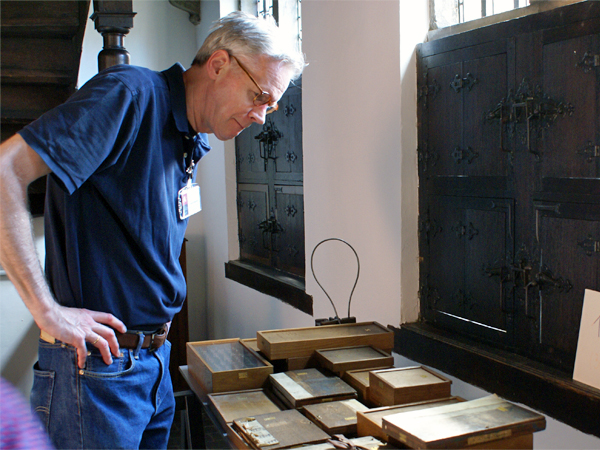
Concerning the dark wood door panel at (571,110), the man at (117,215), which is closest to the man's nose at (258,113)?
the man at (117,215)

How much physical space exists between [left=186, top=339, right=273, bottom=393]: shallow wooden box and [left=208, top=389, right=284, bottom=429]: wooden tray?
0.09ft

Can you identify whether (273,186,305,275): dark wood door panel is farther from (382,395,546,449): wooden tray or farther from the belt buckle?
(382,395,546,449): wooden tray

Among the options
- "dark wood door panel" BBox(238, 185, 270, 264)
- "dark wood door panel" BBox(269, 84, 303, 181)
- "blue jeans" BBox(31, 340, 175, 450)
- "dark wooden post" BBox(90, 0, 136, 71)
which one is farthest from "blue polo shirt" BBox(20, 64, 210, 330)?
"dark wood door panel" BBox(238, 185, 270, 264)

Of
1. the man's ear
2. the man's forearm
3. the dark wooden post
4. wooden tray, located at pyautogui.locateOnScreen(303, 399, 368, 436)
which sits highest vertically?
the dark wooden post

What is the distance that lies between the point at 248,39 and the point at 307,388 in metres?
0.99

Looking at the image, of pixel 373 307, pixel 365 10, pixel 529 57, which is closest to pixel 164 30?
pixel 365 10

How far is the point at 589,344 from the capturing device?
1.78 meters

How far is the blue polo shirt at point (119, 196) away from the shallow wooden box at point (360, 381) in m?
0.58

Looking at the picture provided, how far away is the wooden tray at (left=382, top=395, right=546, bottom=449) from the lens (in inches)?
49.0

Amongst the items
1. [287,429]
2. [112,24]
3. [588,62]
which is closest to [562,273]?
[588,62]

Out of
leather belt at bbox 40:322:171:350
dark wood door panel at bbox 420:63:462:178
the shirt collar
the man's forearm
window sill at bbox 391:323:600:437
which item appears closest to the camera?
the man's forearm

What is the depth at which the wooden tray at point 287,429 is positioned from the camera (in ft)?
4.68

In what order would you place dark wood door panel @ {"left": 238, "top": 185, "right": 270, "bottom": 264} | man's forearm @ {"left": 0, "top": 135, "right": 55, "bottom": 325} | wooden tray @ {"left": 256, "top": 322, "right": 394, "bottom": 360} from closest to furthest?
1. man's forearm @ {"left": 0, "top": 135, "right": 55, "bottom": 325}
2. wooden tray @ {"left": 256, "top": 322, "right": 394, "bottom": 360}
3. dark wood door panel @ {"left": 238, "top": 185, "right": 270, "bottom": 264}

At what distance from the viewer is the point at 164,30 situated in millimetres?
5039
